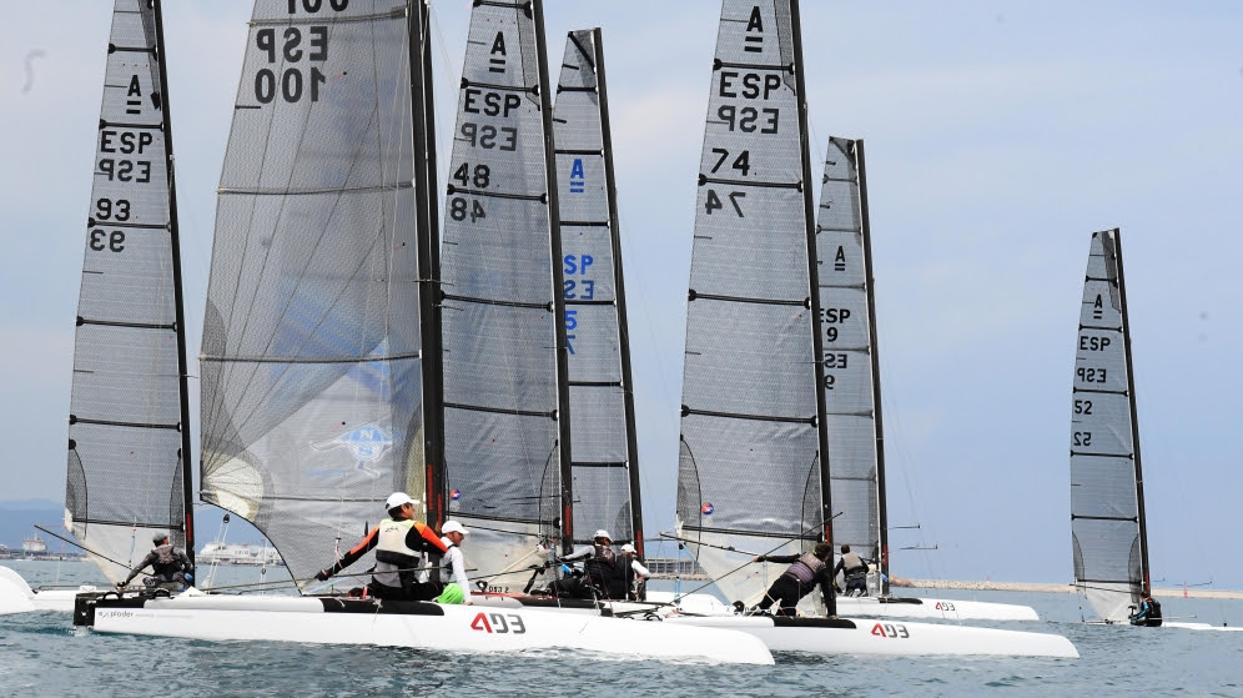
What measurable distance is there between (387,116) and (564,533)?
6325mm

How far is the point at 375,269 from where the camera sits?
67.7 feet

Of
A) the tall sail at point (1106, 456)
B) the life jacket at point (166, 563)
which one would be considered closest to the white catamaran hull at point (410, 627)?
the life jacket at point (166, 563)

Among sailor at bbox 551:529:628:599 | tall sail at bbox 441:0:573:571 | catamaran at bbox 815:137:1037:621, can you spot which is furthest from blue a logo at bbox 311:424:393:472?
catamaran at bbox 815:137:1037:621

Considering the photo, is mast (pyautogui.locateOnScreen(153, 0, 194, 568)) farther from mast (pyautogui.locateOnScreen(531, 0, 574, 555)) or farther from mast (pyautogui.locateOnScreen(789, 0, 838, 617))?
mast (pyautogui.locateOnScreen(789, 0, 838, 617))

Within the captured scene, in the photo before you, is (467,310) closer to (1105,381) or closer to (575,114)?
(575,114)

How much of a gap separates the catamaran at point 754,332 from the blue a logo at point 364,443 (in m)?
5.11

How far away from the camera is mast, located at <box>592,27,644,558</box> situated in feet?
96.4

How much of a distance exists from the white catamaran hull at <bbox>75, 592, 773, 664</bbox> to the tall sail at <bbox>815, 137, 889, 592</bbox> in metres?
18.9

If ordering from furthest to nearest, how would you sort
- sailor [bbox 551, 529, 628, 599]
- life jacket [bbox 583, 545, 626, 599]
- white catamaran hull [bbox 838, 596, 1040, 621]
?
1. white catamaran hull [bbox 838, 596, 1040, 621]
2. life jacket [bbox 583, 545, 626, 599]
3. sailor [bbox 551, 529, 628, 599]

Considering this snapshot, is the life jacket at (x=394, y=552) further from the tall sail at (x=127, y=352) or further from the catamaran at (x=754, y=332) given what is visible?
the tall sail at (x=127, y=352)

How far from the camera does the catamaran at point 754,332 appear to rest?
23891 mm

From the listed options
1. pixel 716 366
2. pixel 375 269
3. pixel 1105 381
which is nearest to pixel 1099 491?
pixel 1105 381

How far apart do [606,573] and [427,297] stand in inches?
177

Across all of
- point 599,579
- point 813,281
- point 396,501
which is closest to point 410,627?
point 396,501
